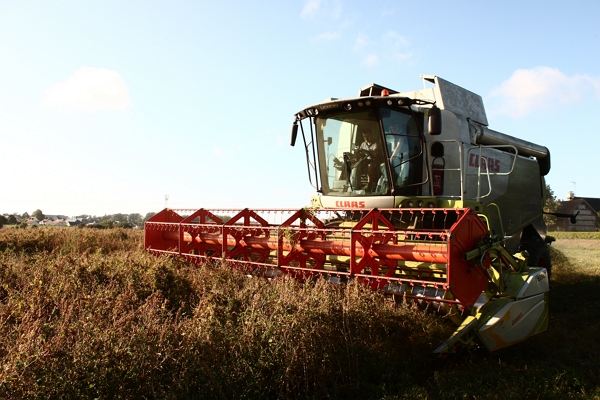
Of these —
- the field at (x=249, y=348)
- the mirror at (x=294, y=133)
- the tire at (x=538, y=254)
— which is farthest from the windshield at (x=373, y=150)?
the tire at (x=538, y=254)

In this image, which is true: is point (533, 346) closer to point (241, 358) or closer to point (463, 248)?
point (463, 248)

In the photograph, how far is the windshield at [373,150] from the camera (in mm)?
5781

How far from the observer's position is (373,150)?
5.89 m

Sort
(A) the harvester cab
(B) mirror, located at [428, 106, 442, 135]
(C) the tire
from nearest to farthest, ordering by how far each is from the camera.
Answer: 1. (B) mirror, located at [428, 106, 442, 135]
2. (A) the harvester cab
3. (C) the tire

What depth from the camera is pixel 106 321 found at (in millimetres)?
3357

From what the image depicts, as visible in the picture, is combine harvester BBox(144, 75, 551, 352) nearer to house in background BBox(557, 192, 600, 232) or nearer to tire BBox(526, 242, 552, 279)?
tire BBox(526, 242, 552, 279)

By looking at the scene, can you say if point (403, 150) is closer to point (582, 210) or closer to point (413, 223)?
point (413, 223)

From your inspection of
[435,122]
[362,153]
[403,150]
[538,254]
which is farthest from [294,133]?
[538,254]

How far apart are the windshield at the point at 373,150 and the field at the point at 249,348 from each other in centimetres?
204

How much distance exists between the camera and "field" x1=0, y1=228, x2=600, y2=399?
269 cm

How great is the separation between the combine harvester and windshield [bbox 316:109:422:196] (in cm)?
1

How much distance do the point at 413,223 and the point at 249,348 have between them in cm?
328

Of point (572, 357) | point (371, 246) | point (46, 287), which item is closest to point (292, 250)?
point (371, 246)

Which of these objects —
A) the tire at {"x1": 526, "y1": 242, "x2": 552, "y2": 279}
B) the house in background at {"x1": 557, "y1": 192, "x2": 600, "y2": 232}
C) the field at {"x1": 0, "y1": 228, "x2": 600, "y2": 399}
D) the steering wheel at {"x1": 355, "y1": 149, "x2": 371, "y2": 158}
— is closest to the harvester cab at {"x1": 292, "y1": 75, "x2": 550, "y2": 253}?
the steering wheel at {"x1": 355, "y1": 149, "x2": 371, "y2": 158}
